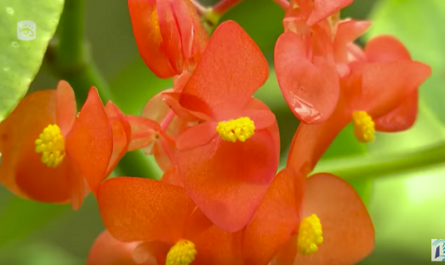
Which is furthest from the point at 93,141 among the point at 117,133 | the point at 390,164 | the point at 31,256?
the point at 31,256

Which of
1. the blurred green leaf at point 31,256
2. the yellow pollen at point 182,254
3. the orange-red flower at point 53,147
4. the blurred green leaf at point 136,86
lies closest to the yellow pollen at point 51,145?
the orange-red flower at point 53,147

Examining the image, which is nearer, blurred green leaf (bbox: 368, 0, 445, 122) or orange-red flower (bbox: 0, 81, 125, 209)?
orange-red flower (bbox: 0, 81, 125, 209)

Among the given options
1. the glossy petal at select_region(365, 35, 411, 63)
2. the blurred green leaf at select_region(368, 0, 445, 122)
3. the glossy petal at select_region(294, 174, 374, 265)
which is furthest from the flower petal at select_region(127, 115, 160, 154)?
the blurred green leaf at select_region(368, 0, 445, 122)

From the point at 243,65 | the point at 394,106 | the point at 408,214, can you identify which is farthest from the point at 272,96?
the point at 243,65

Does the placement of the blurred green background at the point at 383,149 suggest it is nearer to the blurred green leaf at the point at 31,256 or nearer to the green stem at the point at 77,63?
the blurred green leaf at the point at 31,256

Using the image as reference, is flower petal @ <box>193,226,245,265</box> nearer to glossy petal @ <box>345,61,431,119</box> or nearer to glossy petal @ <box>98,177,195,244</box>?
glossy petal @ <box>98,177,195,244</box>

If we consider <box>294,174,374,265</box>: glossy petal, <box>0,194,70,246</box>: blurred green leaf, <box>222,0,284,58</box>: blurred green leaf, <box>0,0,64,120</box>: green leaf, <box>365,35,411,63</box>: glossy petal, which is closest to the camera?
<box>0,0,64,120</box>: green leaf

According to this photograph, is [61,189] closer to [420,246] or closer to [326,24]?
[326,24]
